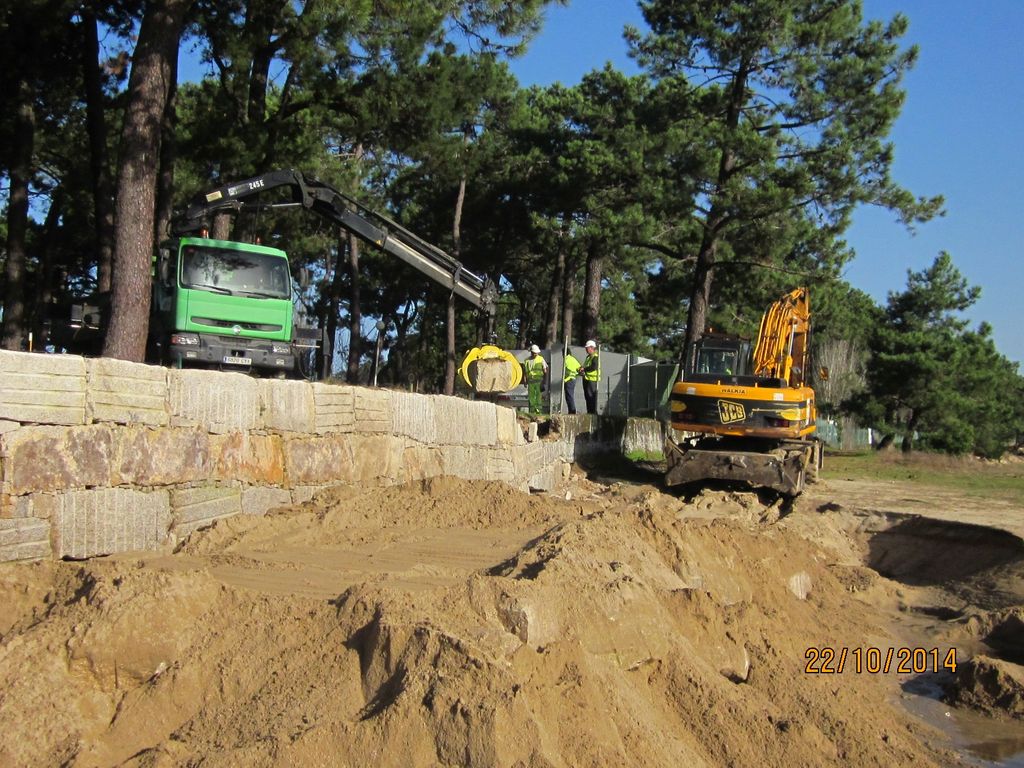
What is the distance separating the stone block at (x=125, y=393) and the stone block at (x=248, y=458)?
60cm

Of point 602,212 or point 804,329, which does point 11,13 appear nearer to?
point 602,212

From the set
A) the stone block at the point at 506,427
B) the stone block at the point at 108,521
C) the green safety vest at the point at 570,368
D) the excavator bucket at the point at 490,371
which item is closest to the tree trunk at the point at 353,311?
the green safety vest at the point at 570,368

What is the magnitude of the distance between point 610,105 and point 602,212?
3.35 metres

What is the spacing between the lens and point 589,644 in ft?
17.0

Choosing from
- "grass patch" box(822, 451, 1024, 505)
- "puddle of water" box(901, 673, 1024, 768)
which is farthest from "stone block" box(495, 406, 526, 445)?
"grass patch" box(822, 451, 1024, 505)

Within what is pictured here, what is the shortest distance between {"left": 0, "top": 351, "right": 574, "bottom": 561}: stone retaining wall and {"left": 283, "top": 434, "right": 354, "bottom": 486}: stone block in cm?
1

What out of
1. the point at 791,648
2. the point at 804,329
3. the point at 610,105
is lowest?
the point at 791,648

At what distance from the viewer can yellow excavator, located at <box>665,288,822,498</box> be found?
1525 centimetres

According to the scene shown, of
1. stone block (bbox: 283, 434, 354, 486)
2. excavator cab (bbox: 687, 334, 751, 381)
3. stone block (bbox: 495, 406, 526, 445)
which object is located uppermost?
excavator cab (bbox: 687, 334, 751, 381)

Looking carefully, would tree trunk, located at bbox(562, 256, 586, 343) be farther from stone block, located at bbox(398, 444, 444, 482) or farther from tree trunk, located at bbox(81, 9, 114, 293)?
stone block, located at bbox(398, 444, 444, 482)

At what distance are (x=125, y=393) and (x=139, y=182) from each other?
20.2 feet

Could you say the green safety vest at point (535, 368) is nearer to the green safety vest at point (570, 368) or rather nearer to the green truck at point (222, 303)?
the green safety vest at point (570, 368)

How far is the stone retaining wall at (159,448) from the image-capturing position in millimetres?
5449

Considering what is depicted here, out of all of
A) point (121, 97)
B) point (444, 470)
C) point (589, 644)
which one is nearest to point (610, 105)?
point (121, 97)
